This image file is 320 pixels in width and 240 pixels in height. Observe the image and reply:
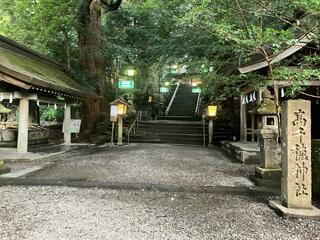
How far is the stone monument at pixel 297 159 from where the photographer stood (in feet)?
15.4

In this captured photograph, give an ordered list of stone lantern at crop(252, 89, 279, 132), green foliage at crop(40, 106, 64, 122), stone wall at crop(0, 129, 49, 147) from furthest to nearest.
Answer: green foliage at crop(40, 106, 64, 122)
stone wall at crop(0, 129, 49, 147)
stone lantern at crop(252, 89, 279, 132)

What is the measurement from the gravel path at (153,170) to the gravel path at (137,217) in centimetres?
98

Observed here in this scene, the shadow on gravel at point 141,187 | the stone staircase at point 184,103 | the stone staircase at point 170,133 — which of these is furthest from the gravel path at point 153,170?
the stone staircase at point 184,103

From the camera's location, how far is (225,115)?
1752 cm

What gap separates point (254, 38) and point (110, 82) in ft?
46.1

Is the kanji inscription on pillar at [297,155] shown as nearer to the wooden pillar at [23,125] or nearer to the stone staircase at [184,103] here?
the wooden pillar at [23,125]

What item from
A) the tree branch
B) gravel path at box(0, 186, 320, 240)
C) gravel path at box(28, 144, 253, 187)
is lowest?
gravel path at box(0, 186, 320, 240)

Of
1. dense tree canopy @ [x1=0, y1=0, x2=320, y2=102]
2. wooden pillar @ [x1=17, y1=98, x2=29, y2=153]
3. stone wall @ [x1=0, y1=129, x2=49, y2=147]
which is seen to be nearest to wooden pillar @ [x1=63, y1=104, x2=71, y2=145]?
stone wall @ [x1=0, y1=129, x2=49, y2=147]

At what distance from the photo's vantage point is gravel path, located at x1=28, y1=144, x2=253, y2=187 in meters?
6.76

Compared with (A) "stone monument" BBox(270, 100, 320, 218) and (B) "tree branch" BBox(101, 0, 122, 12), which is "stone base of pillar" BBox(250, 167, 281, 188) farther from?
(B) "tree branch" BBox(101, 0, 122, 12)

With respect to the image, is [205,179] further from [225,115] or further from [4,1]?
[4,1]

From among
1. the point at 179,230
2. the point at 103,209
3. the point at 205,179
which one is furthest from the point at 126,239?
the point at 205,179

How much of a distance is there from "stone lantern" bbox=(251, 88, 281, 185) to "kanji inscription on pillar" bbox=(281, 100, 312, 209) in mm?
1352

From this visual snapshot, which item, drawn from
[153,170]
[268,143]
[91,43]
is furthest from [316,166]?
[91,43]
